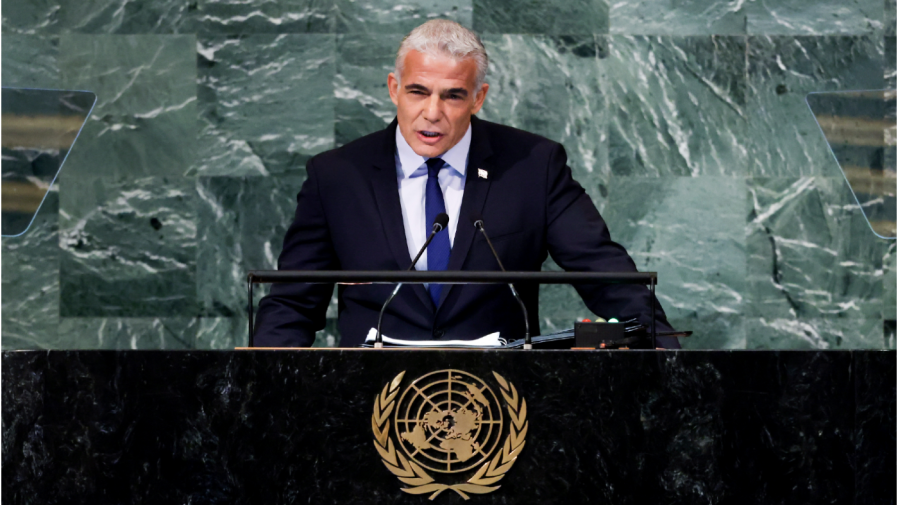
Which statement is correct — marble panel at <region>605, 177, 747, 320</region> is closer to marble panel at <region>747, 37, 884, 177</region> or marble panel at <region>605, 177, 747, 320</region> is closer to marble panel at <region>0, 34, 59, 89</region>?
marble panel at <region>747, 37, 884, 177</region>

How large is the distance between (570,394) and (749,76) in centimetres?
322

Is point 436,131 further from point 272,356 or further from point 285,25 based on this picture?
point 285,25

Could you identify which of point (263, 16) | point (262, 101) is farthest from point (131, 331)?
point (263, 16)

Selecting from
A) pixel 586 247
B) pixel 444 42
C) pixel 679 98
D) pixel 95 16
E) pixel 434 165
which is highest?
pixel 95 16

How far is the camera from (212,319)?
4926 millimetres

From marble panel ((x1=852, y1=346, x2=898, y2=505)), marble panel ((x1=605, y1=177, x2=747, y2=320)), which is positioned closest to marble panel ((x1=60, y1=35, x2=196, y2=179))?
marble panel ((x1=605, y1=177, x2=747, y2=320))

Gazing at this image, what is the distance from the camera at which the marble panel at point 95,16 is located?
4.90m

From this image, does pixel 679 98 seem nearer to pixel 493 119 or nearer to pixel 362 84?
pixel 493 119

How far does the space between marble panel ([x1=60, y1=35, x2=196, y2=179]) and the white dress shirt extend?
Result: 1.85 m

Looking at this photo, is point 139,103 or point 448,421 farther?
point 139,103

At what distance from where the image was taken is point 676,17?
4895 millimetres

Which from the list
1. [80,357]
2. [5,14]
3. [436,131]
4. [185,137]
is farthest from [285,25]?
[80,357]

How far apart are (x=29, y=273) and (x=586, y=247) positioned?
288cm

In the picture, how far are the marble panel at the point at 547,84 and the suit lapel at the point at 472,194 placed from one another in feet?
4.64
